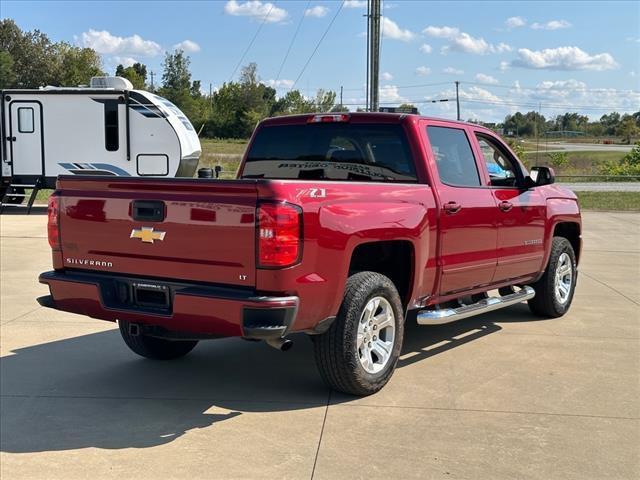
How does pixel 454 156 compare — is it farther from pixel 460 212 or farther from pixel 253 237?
pixel 253 237

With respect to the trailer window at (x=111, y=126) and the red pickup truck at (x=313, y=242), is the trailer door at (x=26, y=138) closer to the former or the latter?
the trailer window at (x=111, y=126)

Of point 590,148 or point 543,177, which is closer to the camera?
point 543,177

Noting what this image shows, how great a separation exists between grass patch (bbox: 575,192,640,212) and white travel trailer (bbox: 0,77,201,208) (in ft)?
39.1

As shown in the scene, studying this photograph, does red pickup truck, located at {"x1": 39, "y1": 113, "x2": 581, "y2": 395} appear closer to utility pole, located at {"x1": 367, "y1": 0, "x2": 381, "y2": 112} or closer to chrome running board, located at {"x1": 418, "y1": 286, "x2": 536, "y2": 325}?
chrome running board, located at {"x1": 418, "y1": 286, "x2": 536, "y2": 325}

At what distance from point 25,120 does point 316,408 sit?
49.5 ft

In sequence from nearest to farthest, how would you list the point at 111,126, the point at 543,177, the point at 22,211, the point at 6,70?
1. the point at 543,177
2. the point at 111,126
3. the point at 22,211
4. the point at 6,70

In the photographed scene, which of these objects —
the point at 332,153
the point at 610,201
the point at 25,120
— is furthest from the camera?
the point at 610,201

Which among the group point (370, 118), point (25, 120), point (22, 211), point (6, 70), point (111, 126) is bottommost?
point (22, 211)

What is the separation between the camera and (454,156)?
19.2 feet

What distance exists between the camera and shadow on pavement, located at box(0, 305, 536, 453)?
4199mm

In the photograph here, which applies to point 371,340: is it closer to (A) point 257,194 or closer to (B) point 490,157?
(A) point 257,194

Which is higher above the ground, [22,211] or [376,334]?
[376,334]

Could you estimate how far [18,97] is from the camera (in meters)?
17.0

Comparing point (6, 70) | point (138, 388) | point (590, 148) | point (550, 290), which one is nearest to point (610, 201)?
point (550, 290)
